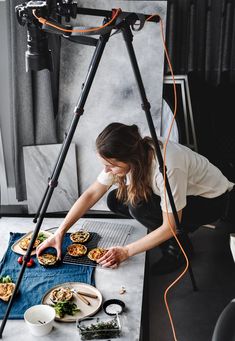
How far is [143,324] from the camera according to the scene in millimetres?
2279

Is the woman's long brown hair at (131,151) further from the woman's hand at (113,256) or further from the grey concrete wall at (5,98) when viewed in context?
the grey concrete wall at (5,98)

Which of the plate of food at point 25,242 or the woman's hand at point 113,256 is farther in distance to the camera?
the plate of food at point 25,242

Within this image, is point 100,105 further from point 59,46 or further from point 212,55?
point 212,55

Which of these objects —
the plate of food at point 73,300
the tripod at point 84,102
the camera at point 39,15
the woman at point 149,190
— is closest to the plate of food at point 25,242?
the woman at point 149,190

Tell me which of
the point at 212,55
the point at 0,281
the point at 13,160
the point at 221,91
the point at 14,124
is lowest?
the point at 0,281

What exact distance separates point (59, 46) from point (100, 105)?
19.6 inches

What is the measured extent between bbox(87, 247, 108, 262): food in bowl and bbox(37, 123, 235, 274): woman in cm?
9

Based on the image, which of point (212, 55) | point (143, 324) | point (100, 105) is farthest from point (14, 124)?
point (143, 324)

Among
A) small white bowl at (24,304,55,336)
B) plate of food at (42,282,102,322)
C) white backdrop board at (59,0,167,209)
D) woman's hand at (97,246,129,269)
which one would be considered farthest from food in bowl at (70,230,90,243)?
white backdrop board at (59,0,167,209)

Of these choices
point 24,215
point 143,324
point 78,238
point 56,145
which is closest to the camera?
point 143,324

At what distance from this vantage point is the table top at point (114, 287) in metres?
2.04

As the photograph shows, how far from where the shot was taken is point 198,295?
2686 millimetres

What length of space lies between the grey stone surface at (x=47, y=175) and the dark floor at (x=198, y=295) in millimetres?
786

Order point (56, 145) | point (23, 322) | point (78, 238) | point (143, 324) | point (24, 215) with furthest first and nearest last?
point (56, 145)
point (24, 215)
point (78, 238)
point (143, 324)
point (23, 322)
